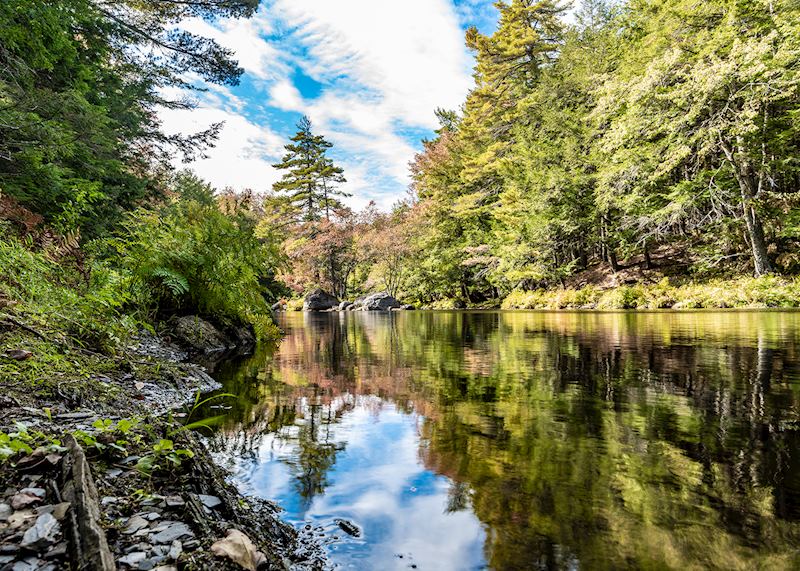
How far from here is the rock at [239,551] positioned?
1.23m

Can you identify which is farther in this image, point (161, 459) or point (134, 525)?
point (161, 459)

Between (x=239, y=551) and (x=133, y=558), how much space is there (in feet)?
0.88

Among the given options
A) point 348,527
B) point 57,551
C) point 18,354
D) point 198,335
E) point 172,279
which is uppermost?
point 172,279

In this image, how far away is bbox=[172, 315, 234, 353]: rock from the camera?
6447 millimetres

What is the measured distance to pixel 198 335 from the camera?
6.73 m

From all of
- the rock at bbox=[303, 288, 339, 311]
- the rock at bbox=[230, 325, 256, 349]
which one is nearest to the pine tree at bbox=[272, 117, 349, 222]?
the rock at bbox=[303, 288, 339, 311]

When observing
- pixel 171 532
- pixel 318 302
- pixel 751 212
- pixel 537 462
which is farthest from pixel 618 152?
pixel 318 302

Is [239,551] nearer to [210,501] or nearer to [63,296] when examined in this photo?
[210,501]

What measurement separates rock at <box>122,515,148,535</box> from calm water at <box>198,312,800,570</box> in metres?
0.63

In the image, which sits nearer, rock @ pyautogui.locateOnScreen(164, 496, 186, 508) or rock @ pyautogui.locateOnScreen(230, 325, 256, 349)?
rock @ pyautogui.locateOnScreen(164, 496, 186, 508)

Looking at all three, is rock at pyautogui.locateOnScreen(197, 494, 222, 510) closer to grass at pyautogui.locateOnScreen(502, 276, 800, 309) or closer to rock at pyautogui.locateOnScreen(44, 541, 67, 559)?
rock at pyautogui.locateOnScreen(44, 541, 67, 559)

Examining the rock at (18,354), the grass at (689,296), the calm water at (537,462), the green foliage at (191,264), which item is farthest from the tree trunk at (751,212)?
the rock at (18,354)

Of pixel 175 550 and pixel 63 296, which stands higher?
pixel 63 296

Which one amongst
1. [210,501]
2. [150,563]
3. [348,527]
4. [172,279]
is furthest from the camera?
[172,279]
